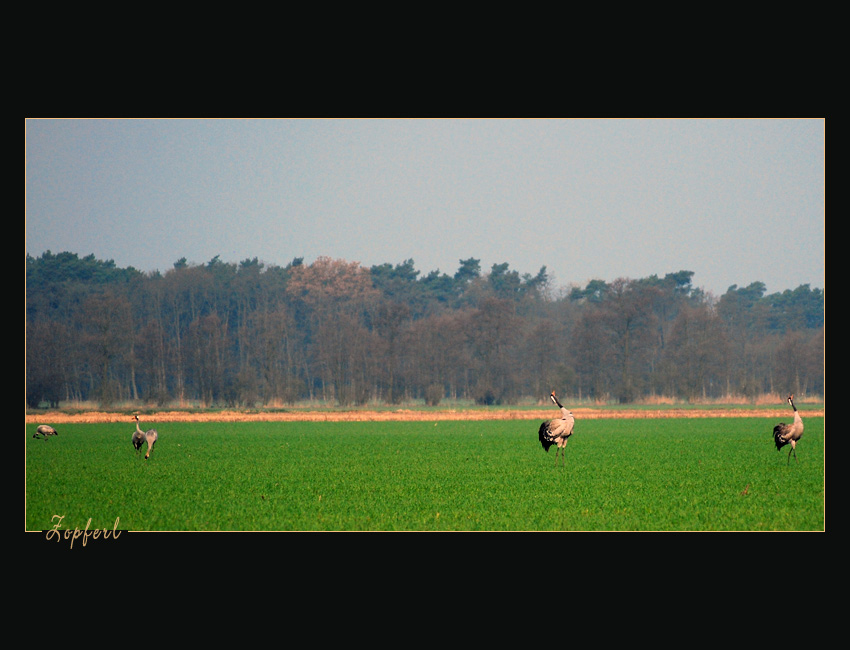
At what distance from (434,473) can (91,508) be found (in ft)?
28.5

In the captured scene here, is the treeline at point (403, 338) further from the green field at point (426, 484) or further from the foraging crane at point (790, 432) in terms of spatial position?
the foraging crane at point (790, 432)

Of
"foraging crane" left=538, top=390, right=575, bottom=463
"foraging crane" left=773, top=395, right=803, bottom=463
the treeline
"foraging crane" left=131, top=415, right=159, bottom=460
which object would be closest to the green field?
"foraging crane" left=131, top=415, right=159, bottom=460

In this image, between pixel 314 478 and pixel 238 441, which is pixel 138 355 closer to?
pixel 238 441

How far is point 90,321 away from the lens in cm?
6112

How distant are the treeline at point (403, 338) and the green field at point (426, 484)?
3652cm

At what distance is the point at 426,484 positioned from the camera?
18859mm

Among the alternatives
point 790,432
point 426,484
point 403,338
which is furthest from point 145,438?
point 403,338

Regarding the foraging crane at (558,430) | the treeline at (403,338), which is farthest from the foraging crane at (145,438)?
the treeline at (403,338)

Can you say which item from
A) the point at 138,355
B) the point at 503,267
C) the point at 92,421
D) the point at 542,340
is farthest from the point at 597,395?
the point at 92,421

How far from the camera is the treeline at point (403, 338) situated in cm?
6812

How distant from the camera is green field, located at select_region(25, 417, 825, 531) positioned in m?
14.4

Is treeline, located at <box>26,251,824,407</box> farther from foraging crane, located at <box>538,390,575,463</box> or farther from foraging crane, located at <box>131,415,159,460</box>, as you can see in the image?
foraging crane, located at <box>538,390,575,463</box>

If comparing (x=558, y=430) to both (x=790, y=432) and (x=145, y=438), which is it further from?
(x=145, y=438)

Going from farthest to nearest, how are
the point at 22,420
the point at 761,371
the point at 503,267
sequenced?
the point at 503,267 < the point at 761,371 < the point at 22,420
